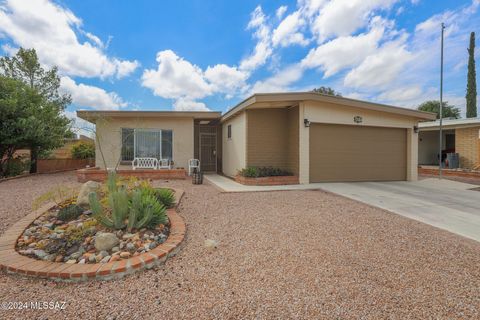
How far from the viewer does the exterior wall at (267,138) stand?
888 centimetres

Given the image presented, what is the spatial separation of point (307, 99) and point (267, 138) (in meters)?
2.03

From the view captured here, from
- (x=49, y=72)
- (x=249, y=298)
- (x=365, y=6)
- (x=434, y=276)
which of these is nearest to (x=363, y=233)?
(x=434, y=276)

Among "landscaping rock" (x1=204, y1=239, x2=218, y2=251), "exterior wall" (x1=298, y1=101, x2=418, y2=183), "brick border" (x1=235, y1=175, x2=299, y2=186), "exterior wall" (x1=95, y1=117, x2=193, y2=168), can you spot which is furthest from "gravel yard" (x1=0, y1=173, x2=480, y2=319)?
"exterior wall" (x1=95, y1=117, x2=193, y2=168)

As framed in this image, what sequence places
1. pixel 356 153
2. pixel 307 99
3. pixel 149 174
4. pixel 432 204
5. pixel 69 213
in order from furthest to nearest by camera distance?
pixel 356 153 < pixel 149 174 < pixel 307 99 < pixel 432 204 < pixel 69 213

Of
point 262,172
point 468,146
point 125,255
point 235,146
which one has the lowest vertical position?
point 125,255

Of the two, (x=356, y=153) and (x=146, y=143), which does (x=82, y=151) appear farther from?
(x=356, y=153)

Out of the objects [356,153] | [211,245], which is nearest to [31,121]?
[211,245]

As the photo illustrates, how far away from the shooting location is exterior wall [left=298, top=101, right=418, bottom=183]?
8.26 metres

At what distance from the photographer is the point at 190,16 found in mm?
9031

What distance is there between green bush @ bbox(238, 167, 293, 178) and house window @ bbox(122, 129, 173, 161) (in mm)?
4119

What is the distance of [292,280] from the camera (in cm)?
235

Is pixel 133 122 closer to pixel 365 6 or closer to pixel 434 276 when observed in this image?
pixel 365 6

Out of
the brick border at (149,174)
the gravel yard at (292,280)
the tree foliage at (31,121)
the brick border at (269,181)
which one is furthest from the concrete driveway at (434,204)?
the tree foliage at (31,121)

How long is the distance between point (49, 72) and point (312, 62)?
16360mm
